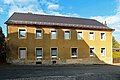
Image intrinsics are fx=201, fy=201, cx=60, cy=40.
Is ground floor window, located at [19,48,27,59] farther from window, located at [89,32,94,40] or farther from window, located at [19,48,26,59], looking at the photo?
window, located at [89,32,94,40]

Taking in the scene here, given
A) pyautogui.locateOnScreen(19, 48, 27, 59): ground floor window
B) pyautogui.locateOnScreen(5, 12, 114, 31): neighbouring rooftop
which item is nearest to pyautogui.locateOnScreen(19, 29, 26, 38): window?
pyautogui.locateOnScreen(5, 12, 114, 31): neighbouring rooftop

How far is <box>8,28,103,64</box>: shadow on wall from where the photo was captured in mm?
31141

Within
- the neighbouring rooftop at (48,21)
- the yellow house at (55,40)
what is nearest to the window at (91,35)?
the yellow house at (55,40)

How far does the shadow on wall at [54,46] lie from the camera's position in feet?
102

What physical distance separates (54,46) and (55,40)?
102 cm

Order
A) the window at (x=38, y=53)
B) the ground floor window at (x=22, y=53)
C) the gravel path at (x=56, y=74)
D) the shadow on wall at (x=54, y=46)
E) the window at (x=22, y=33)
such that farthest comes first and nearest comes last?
the window at (x=38, y=53) → the window at (x=22, y=33) → the ground floor window at (x=22, y=53) → the shadow on wall at (x=54, y=46) → the gravel path at (x=56, y=74)

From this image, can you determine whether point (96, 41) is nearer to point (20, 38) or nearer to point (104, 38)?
point (104, 38)

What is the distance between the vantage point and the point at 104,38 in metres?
38.4

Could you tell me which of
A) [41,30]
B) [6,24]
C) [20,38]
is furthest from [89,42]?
[6,24]

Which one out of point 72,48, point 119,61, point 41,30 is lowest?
point 119,61

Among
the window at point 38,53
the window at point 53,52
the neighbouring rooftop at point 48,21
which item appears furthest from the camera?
the window at point 53,52

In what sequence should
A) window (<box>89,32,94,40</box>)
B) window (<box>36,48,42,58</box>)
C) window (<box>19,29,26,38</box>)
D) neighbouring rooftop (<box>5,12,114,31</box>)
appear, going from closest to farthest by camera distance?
1. window (<box>19,29,26,38</box>)
2. neighbouring rooftop (<box>5,12,114,31</box>)
3. window (<box>36,48,42,58</box>)
4. window (<box>89,32,94,40</box>)

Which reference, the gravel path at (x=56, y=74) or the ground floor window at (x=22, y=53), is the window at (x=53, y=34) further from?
the gravel path at (x=56, y=74)

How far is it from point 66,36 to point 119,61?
14.2 meters
